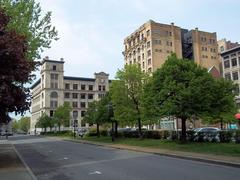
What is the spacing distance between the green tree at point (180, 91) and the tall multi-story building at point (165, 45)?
6857 cm

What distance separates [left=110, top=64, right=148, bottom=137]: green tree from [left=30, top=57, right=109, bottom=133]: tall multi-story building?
86585 millimetres

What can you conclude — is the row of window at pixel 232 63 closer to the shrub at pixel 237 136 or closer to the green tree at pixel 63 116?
the green tree at pixel 63 116

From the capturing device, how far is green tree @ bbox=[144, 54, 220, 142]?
26609 mm

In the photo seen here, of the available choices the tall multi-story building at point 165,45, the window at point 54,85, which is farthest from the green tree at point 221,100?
the window at point 54,85

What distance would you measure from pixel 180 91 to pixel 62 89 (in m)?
110

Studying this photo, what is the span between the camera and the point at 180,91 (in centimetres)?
2670

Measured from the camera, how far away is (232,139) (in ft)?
86.1

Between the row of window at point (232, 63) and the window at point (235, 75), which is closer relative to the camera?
the row of window at point (232, 63)

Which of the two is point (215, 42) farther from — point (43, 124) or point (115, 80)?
point (115, 80)

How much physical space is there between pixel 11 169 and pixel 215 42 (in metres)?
104

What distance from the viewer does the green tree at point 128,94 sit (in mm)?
37969

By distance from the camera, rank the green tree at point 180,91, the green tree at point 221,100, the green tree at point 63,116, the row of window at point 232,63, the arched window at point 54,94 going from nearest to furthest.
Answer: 1. the green tree at point 180,91
2. the green tree at point 221,100
3. the row of window at point 232,63
4. the green tree at point 63,116
5. the arched window at point 54,94

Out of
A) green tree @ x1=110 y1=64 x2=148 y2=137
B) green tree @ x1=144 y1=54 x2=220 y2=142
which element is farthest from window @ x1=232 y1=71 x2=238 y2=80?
green tree @ x1=144 y1=54 x2=220 y2=142

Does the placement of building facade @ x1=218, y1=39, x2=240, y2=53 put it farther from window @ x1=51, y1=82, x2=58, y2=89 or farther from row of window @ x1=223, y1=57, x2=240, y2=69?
window @ x1=51, y1=82, x2=58, y2=89
